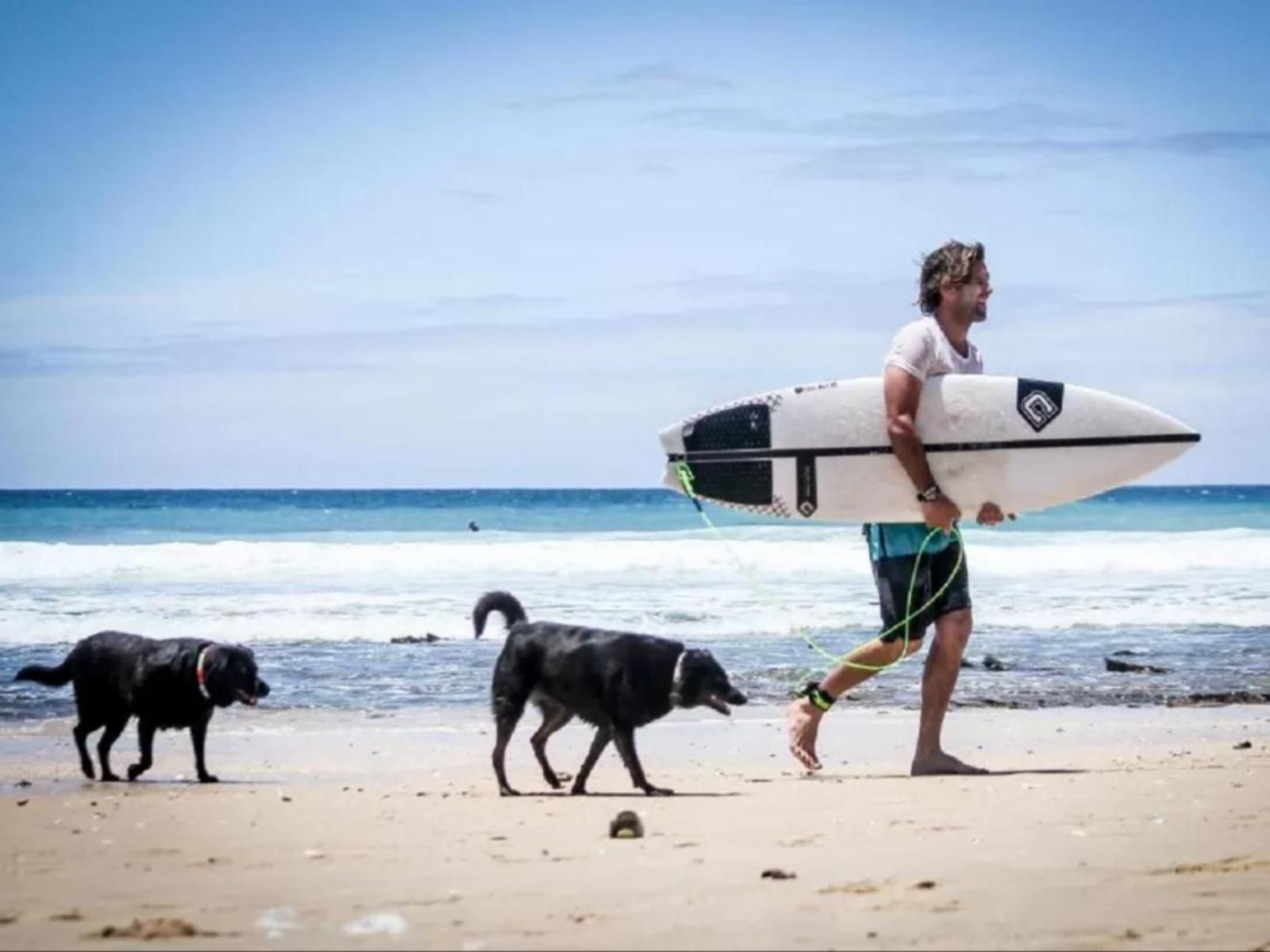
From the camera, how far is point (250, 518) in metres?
51.2

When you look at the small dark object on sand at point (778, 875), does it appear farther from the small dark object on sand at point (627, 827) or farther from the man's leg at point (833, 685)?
the man's leg at point (833, 685)

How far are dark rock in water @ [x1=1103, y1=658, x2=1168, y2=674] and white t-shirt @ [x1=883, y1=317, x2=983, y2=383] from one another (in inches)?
198

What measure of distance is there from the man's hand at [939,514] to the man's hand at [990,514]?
21 centimetres

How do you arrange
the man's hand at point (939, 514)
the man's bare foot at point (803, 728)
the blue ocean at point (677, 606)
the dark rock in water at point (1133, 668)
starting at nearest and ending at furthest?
the man's hand at point (939, 514) < the man's bare foot at point (803, 728) < the blue ocean at point (677, 606) < the dark rock in water at point (1133, 668)

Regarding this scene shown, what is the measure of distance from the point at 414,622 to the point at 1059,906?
37.3 feet

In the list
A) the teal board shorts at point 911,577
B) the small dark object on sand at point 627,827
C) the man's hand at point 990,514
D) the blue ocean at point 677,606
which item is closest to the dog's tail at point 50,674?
the blue ocean at point 677,606

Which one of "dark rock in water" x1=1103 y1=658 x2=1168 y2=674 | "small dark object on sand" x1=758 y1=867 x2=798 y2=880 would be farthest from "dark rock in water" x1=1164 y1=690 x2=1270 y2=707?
"small dark object on sand" x1=758 y1=867 x2=798 y2=880

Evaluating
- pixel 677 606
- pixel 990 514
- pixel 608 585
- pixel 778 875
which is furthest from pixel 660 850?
pixel 608 585

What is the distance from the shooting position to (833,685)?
23.7 ft

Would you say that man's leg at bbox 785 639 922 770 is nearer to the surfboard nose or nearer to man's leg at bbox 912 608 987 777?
man's leg at bbox 912 608 987 777

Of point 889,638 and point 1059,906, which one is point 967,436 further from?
Answer: point 1059,906

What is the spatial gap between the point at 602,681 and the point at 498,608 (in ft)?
2.17

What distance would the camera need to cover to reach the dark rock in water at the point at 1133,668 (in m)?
11.6

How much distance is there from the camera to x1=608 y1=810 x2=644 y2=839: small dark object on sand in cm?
560
